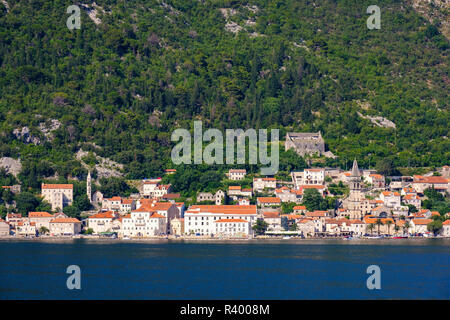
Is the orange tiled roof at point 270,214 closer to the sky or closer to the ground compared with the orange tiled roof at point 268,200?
closer to the ground

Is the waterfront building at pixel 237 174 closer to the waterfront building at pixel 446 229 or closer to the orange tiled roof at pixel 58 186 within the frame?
the orange tiled roof at pixel 58 186

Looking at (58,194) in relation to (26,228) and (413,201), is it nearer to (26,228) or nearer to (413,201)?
(26,228)

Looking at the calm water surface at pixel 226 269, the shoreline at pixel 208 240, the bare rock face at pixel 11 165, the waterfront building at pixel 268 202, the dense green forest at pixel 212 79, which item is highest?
the dense green forest at pixel 212 79

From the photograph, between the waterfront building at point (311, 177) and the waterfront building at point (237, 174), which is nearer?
the waterfront building at point (311, 177)

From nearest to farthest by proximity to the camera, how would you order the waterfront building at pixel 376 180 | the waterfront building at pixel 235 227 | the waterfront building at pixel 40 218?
the waterfront building at pixel 235 227 → the waterfront building at pixel 40 218 → the waterfront building at pixel 376 180

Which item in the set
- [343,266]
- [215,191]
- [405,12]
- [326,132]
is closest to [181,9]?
[405,12]

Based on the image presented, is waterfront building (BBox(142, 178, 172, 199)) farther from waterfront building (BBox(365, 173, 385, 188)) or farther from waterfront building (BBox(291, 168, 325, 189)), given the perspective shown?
waterfront building (BBox(365, 173, 385, 188))

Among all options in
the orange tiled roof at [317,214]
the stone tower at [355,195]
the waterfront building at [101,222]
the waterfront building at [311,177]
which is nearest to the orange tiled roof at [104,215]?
the waterfront building at [101,222]

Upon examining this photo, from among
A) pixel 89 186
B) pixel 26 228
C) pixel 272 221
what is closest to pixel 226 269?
pixel 272 221
